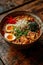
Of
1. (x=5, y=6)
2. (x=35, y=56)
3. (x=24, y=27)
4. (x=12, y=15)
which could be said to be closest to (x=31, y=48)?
(x=35, y=56)

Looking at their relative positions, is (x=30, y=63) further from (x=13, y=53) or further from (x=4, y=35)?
(x=4, y=35)

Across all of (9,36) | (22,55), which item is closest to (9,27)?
(9,36)

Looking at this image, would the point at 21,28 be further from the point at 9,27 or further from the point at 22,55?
the point at 22,55

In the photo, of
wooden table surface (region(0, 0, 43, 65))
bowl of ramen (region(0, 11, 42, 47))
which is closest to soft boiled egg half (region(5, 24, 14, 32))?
bowl of ramen (region(0, 11, 42, 47))

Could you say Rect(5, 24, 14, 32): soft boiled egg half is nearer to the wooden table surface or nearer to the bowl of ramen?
the bowl of ramen

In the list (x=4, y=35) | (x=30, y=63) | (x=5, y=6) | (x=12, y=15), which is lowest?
(x=30, y=63)

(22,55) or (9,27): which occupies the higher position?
(9,27)

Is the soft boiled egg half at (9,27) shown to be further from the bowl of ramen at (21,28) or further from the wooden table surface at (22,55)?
the wooden table surface at (22,55)

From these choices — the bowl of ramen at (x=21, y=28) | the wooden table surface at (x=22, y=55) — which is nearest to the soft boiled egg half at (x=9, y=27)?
the bowl of ramen at (x=21, y=28)
